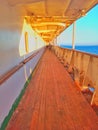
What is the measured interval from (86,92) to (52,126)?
4.70 ft

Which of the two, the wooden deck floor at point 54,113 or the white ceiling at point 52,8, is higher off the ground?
the white ceiling at point 52,8

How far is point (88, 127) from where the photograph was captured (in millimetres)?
1802

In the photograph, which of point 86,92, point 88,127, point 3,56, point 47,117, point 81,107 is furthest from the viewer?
point 86,92

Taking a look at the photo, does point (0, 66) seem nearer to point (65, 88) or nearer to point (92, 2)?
point (65, 88)

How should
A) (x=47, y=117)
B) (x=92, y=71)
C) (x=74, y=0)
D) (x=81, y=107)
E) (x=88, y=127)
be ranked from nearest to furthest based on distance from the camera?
(x=88, y=127)
(x=47, y=117)
(x=81, y=107)
(x=92, y=71)
(x=74, y=0)

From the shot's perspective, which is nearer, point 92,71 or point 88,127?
point 88,127

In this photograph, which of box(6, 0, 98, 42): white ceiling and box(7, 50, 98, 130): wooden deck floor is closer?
box(7, 50, 98, 130): wooden deck floor

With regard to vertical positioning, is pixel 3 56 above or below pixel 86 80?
above

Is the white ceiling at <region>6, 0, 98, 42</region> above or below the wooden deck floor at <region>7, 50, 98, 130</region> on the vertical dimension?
above

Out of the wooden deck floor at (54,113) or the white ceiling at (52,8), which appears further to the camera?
the white ceiling at (52,8)

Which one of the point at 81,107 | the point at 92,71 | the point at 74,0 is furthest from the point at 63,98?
the point at 74,0

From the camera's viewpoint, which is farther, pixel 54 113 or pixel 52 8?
pixel 52 8

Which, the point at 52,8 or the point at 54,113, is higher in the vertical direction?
the point at 52,8

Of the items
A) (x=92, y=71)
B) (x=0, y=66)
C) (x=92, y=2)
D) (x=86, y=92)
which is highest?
(x=92, y=2)
